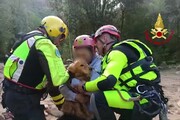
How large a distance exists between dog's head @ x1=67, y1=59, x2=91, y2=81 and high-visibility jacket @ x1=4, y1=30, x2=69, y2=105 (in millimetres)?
213

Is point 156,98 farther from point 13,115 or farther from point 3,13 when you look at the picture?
point 3,13

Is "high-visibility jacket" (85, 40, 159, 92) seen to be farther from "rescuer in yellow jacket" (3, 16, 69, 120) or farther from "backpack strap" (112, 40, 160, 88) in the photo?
"rescuer in yellow jacket" (3, 16, 69, 120)

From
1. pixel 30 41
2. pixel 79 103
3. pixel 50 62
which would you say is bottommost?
pixel 79 103

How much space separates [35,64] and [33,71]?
0.25 feet

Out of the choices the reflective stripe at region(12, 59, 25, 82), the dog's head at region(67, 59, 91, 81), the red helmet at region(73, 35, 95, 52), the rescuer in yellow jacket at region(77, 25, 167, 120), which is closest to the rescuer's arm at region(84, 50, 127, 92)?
the rescuer in yellow jacket at region(77, 25, 167, 120)

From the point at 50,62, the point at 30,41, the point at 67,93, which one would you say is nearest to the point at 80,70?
the point at 67,93

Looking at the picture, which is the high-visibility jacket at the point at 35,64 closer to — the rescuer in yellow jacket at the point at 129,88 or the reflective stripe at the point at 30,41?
the reflective stripe at the point at 30,41

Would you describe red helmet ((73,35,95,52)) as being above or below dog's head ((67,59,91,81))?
above

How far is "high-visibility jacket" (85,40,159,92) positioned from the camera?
11.2ft

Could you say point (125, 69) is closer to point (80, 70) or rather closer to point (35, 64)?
point (80, 70)

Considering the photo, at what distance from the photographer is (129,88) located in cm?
362

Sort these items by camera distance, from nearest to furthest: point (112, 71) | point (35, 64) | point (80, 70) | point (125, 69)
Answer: point (112, 71) < point (125, 69) < point (35, 64) < point (80, 70)

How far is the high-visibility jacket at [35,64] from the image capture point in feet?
12.0

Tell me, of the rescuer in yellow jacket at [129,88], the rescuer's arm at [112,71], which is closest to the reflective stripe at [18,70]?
the rescuer in yellow jacket at [129,88]
